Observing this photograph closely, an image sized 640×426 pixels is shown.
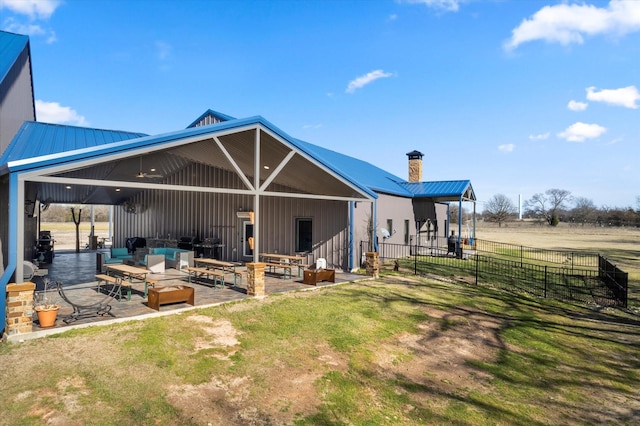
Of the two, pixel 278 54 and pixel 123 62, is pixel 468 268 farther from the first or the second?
pixel 123 62

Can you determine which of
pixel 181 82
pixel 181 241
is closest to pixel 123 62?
pixel 181 82

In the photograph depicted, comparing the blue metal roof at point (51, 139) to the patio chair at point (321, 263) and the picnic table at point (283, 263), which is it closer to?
the picnic table at point (283, 263)

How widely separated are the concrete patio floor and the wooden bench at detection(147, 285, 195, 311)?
130mm

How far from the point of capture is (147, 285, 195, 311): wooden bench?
848 cm

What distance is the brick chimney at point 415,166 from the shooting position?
84.7 feet

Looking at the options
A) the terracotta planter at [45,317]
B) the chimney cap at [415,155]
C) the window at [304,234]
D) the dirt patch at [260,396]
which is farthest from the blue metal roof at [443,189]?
the terracotta planter at [45,317]

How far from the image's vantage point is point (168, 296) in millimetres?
8719

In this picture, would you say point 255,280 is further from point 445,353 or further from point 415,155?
point 415,155

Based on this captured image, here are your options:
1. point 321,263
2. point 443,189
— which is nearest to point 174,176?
point 321,263

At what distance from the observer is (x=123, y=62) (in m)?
21.2

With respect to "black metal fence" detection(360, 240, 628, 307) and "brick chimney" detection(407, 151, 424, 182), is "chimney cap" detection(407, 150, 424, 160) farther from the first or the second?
"black metal fence" detection(360, 240, 628, 307)

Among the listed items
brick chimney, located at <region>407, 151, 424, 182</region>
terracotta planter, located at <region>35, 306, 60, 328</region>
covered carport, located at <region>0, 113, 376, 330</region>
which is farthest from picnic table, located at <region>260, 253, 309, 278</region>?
brick chimney, located at <region>407, 151, 424, 182</region>

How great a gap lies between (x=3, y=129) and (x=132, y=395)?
1015cm

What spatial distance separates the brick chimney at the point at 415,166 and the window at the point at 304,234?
12.5 meters
